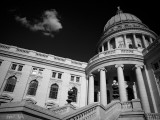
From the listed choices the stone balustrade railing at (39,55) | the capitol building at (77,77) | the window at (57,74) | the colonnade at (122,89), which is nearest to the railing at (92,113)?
the capitol building at (77,77)

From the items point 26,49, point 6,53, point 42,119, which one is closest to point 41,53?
point 26,49

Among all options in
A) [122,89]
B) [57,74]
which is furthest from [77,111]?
[57,74]

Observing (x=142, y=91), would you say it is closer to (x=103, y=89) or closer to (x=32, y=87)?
(x=103, y=89)

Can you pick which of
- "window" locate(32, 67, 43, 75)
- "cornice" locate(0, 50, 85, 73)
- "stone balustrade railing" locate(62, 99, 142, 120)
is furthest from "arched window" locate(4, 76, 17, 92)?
"stone balustrade railing" locate(62, 99, 142, 120)

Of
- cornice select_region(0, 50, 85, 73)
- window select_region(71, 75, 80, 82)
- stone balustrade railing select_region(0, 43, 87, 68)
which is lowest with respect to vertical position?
window select_region(71, 75, 80, 82)

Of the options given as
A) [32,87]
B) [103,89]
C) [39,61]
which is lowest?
[103,89]

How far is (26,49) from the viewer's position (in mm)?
29438

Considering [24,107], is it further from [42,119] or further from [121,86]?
[121,86]

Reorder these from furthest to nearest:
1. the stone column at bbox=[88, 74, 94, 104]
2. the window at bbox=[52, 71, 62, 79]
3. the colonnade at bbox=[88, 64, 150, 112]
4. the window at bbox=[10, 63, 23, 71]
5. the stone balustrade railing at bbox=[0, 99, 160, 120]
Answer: the window at bbox=[52, 71, 62, 79] → the window at bbox=[10, 63, 23, 71] → the stone column at bbox=[88, 74, 94, 104] → the colonnade at bbox=[88, 64, 150, 112] → the stone balustrade railing at bbox=[0, 99, 160, 120]

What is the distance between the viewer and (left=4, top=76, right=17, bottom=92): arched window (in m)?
24.0

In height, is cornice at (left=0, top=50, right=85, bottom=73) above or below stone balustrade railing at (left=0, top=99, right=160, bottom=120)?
Result: above

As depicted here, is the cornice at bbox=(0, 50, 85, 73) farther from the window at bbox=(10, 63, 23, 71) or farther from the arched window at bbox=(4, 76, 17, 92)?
the arched window at bbox=(4, 76, 17, 92)

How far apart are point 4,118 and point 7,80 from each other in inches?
837

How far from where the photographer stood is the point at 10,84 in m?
24.5
